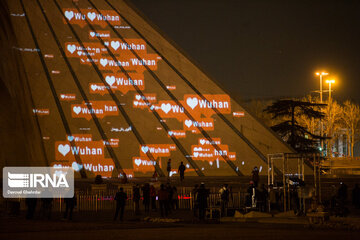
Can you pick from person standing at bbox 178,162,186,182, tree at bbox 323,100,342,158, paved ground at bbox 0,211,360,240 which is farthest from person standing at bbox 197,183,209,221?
tree at bbox 323,100,342,158

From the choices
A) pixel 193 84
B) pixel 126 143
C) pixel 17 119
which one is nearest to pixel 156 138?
pixel 126 143

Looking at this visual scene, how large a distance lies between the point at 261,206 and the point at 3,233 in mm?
6436

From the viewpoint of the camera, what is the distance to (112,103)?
63.2 feet

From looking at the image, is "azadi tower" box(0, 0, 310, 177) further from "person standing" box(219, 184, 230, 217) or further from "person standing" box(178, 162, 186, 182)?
"person standing" box(219, 184, 230, 217)

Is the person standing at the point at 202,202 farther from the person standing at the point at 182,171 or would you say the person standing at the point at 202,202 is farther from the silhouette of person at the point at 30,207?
the person standing at the point at 182,171

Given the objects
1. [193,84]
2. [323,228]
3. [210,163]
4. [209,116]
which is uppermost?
[193,84]

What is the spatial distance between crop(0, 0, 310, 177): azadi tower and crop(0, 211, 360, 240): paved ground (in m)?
6.75

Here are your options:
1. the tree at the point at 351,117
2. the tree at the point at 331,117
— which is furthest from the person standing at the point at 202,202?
the tree at the point at 351,117

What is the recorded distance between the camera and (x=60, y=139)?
18.2 metres

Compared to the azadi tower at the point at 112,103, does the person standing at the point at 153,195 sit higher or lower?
lower

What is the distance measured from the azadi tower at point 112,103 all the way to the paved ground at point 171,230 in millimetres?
6747

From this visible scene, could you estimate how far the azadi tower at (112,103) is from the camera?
18.4 metres

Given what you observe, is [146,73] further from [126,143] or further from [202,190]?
[202,190]

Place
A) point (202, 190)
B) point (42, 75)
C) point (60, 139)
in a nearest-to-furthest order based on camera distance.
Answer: point (202, 190) < point (60, 139) < point (42, 75)
